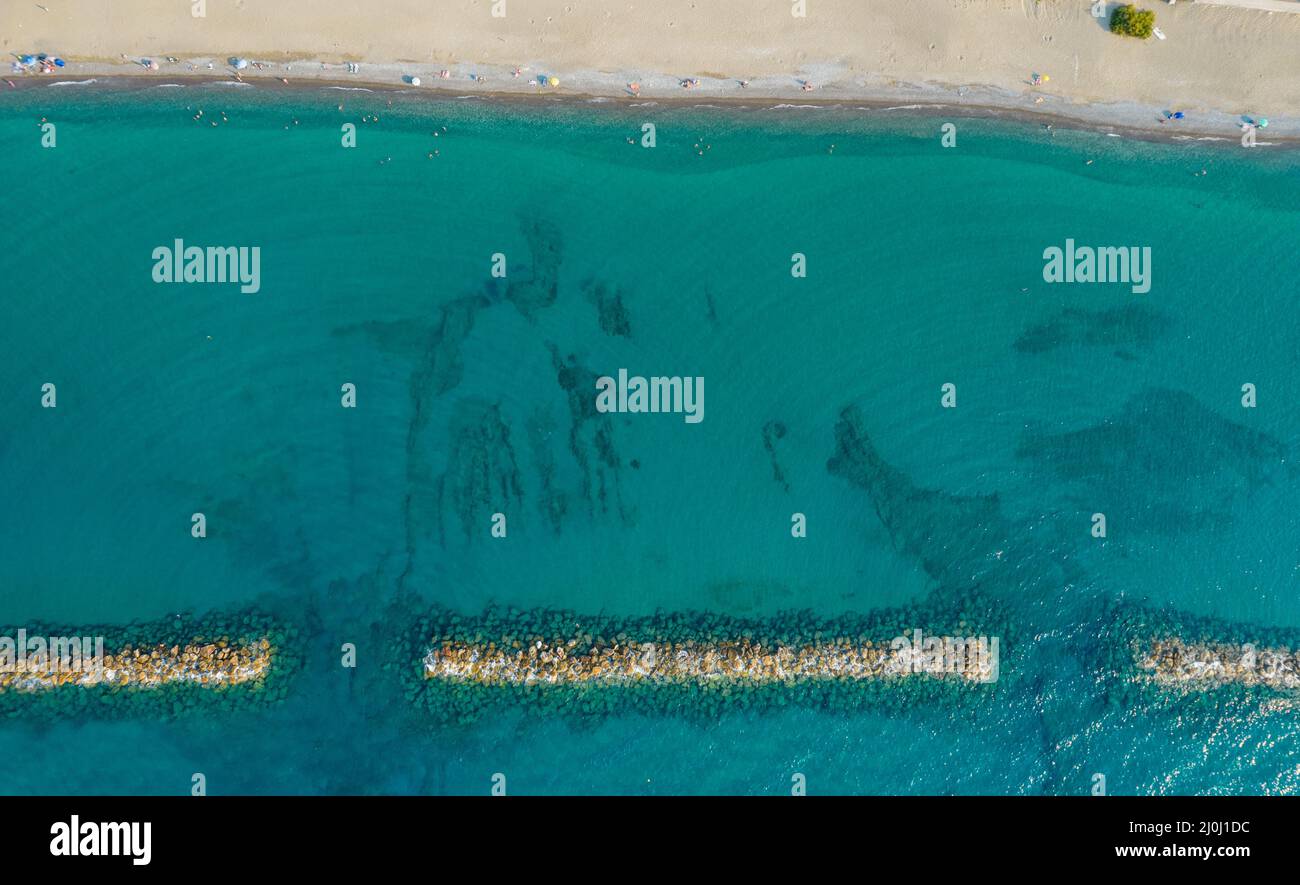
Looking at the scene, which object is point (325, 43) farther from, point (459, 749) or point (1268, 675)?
point (1268, 675)

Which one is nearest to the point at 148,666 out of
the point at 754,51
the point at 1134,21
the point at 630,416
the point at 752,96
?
the point at 630,416

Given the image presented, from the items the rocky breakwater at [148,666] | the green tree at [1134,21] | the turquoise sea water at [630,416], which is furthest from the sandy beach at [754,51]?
the rocky breakwater at [148,666]

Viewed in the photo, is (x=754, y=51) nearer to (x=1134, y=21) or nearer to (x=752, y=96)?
(x=752, y=96)

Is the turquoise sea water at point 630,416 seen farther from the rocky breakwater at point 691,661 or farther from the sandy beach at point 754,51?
the sandy beach at point 754,51

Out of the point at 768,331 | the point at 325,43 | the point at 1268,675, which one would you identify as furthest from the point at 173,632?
the point at 1268,675

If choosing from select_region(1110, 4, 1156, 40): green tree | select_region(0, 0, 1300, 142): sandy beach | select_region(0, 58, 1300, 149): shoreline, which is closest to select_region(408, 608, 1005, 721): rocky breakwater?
select_region(0, 58, 1300, 149): shoreline
